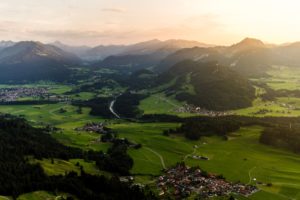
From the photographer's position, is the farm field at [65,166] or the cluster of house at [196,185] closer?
the cluster of house at [196,185]

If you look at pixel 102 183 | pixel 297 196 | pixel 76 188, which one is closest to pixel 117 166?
pixel 102 183

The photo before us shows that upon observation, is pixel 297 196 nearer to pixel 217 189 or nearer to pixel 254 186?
pixel 254 186

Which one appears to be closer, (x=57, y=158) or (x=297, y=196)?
(x=297, y=196)

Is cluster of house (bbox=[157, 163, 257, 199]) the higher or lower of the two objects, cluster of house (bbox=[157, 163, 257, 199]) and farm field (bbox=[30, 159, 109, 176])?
the lower

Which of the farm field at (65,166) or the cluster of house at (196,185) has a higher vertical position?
the farm field at (65,166)

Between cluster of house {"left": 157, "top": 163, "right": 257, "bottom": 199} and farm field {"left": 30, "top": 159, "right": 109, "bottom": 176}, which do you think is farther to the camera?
farm field {"left": 30, "top": 159, "right": 109, "bottom": 176}

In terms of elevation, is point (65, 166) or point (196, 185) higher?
point (65, 166)

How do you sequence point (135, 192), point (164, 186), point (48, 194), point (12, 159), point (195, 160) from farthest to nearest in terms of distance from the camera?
point (195, 160)
point (12, 159)
point (164, 186)
point (135, 192)
point (48, 194)

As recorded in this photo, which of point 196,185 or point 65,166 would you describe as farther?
point 65,166
